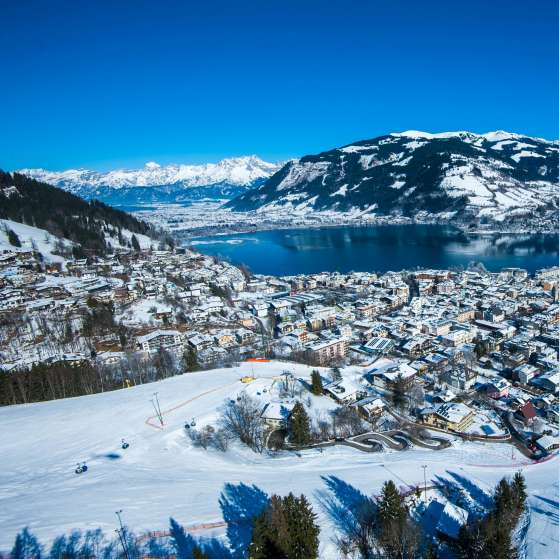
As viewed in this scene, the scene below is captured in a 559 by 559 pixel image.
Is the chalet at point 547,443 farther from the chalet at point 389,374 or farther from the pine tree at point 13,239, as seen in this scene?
the pine tree at point 13,239

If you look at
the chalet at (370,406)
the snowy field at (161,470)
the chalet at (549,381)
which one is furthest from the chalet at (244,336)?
the chalet at (549,381)

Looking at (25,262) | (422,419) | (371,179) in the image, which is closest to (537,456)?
(422,419)

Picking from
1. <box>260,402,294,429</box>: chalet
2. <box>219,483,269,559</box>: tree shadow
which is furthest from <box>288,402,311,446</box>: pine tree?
<box>219,483,269,559</box>: tree shadow

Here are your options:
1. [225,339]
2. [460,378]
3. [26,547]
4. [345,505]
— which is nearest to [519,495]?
[345,505]

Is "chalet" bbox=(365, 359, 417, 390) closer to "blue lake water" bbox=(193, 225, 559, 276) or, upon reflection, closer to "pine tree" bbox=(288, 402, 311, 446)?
"pine tree" bbox=(288, 402, 311, 446)

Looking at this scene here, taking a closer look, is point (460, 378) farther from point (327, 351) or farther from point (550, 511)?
point (550, 511)

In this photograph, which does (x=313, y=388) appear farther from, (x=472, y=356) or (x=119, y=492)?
(x=472, y=356)
